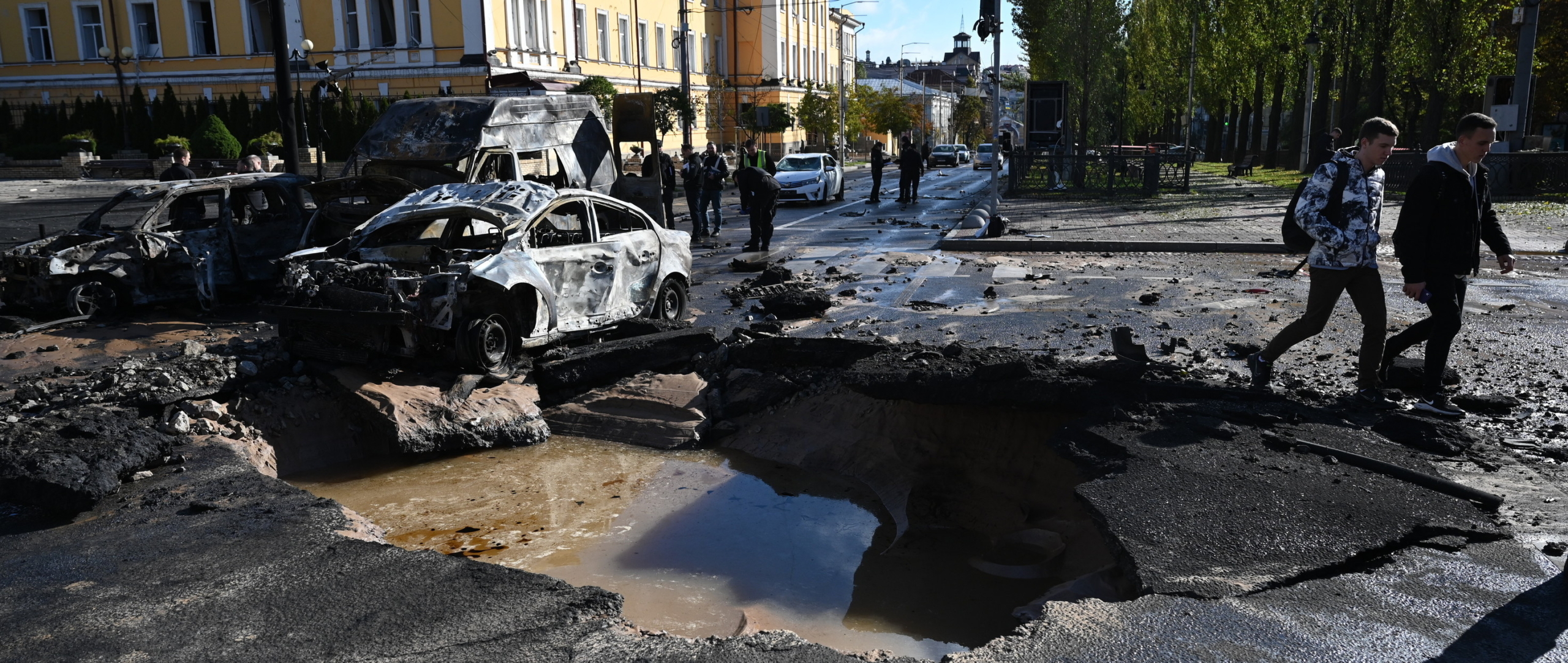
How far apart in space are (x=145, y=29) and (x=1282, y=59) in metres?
46.6

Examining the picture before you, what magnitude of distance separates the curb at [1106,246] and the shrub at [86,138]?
109ft

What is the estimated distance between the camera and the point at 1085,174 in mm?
28281

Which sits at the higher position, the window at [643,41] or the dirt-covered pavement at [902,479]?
the window at [643,41]

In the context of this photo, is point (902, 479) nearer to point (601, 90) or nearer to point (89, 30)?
point (601, 90)

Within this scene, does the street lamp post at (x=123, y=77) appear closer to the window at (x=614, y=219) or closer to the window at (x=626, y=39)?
the window at (x=626, y=39)

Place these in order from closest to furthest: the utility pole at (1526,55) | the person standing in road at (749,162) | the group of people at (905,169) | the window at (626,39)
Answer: the person standing in road at (749,162), the utility pole at (1526,55), the group of people at (905,169), the window at (626,39)

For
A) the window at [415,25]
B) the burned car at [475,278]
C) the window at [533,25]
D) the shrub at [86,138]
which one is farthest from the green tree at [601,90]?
the burned car at [475,278]

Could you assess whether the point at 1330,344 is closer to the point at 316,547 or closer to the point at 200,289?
the point at 316,547

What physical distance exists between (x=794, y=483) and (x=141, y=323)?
26.2 ft

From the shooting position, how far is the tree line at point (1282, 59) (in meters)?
30.0

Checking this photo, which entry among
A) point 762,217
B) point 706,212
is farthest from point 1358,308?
point 706,212

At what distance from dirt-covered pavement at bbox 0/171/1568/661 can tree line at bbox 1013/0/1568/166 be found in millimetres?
23422

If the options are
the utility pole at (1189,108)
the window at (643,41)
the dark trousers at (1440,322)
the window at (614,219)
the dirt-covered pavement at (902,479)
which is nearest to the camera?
the dirt-covered pavement at (902,479)

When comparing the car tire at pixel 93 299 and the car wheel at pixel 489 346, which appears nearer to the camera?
the car wheel at pixel 489 346
